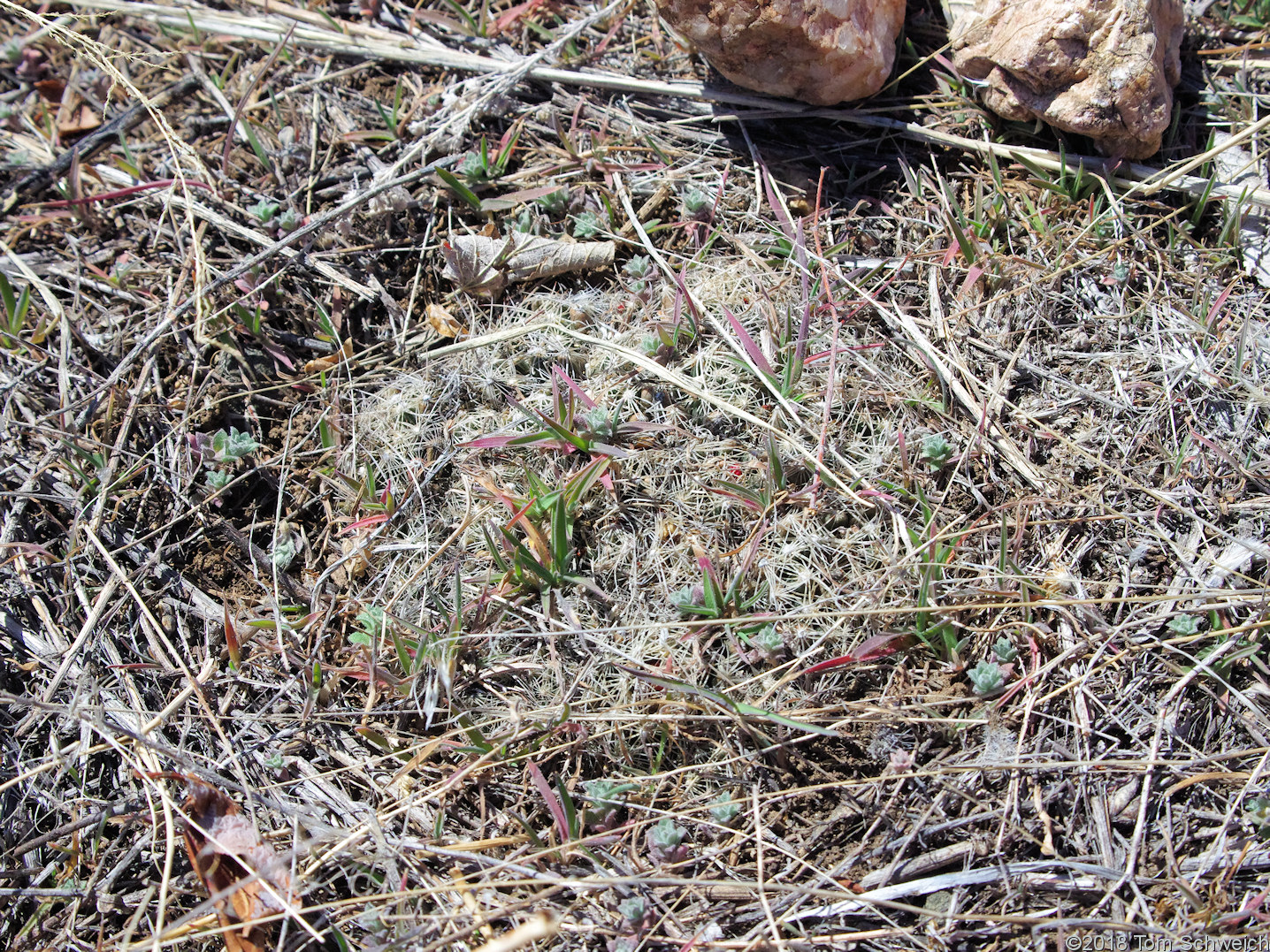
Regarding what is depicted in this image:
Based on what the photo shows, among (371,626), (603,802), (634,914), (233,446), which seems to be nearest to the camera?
(634,914)

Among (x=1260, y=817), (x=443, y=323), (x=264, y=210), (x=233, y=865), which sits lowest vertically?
(x=233, y=865)

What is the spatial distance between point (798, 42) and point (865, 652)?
1737mm

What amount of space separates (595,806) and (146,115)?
2.87m

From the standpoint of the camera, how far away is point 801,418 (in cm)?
218

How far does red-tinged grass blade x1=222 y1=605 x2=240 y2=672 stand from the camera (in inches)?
81.6

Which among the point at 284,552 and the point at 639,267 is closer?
the point at 284,552

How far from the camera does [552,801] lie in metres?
1.85

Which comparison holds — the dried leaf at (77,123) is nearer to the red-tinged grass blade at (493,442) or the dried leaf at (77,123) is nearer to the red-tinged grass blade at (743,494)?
the red-tinged grass blade at (493,442)

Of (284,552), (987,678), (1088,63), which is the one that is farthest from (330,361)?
(1088,63)

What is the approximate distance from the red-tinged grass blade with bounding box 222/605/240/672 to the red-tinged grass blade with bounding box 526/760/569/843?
2.76ft

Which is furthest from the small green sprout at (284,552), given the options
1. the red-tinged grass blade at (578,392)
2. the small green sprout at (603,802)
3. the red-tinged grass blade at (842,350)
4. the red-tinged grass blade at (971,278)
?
the red-tinged grass blade at (971,278)

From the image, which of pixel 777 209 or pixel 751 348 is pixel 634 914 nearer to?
pixel 751 348

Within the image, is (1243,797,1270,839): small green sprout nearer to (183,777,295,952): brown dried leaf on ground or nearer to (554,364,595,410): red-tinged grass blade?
(554,364,595,410): red-tinged grass blade

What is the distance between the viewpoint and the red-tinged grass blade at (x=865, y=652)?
6.26 ft
